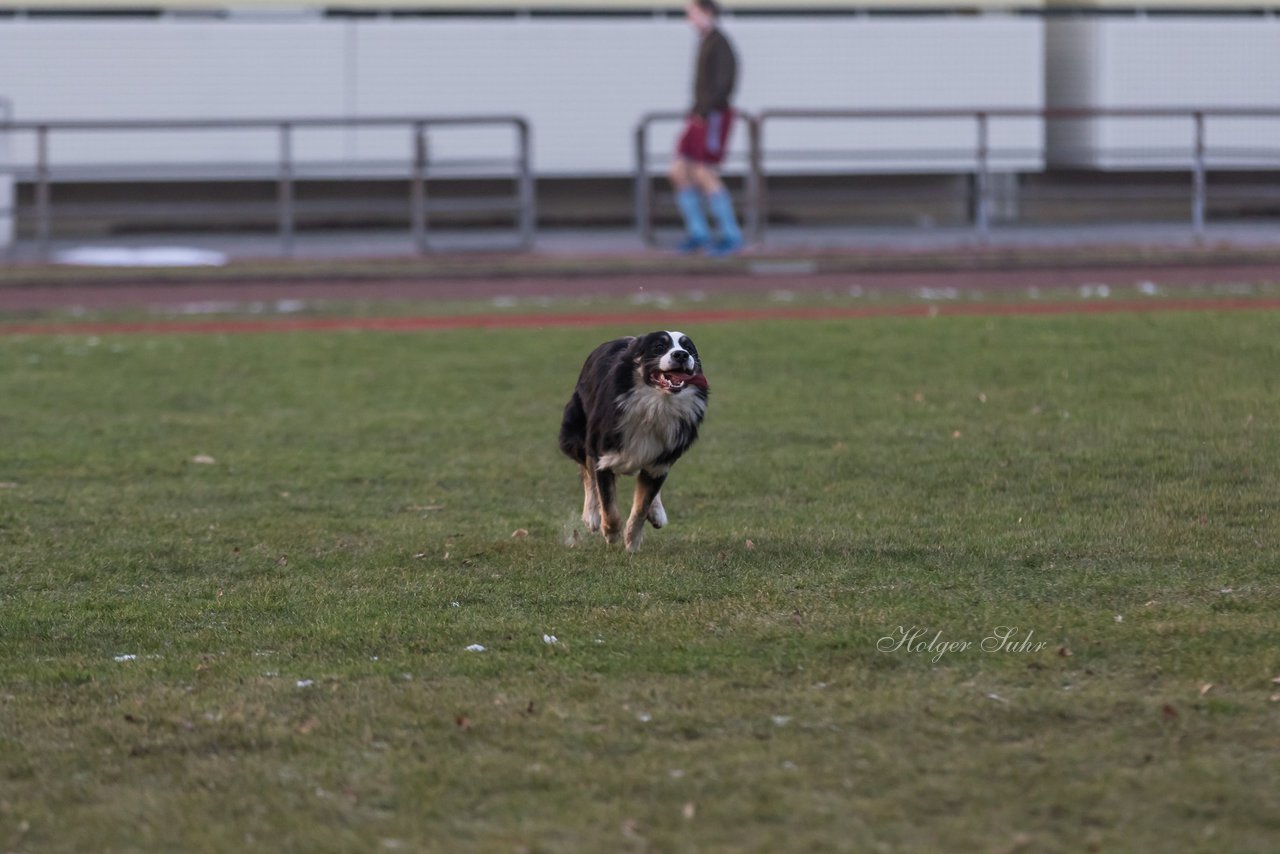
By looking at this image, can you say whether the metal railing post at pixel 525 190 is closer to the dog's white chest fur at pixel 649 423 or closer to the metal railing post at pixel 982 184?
the metal railing post at pixel 982 184

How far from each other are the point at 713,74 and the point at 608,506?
11950 mm

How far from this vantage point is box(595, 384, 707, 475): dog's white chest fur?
667 cm

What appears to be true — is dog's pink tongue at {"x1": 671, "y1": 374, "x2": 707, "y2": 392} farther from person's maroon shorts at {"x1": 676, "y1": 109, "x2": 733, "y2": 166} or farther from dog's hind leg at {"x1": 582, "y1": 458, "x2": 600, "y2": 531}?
person's maroon shorts at {"x1": 676, "y1": 109, "x2": 733, "y2": 166}

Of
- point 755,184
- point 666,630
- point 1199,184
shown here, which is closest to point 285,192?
point 755,184

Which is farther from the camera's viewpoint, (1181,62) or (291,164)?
(1181,62)

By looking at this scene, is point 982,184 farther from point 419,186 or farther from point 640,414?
point 640,414

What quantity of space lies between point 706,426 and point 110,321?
772 centimetres

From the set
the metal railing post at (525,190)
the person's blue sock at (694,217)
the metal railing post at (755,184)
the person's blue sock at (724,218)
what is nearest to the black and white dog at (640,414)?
the person's blue sock at (724,218)

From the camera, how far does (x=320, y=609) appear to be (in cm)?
607

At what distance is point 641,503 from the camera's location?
22.5ft

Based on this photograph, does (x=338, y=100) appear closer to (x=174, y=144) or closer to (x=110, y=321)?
(x=174, y=144)

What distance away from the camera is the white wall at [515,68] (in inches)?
915

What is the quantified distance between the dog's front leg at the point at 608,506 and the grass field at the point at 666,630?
79mm

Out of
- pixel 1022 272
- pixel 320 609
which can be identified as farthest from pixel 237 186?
pixel 320 609
